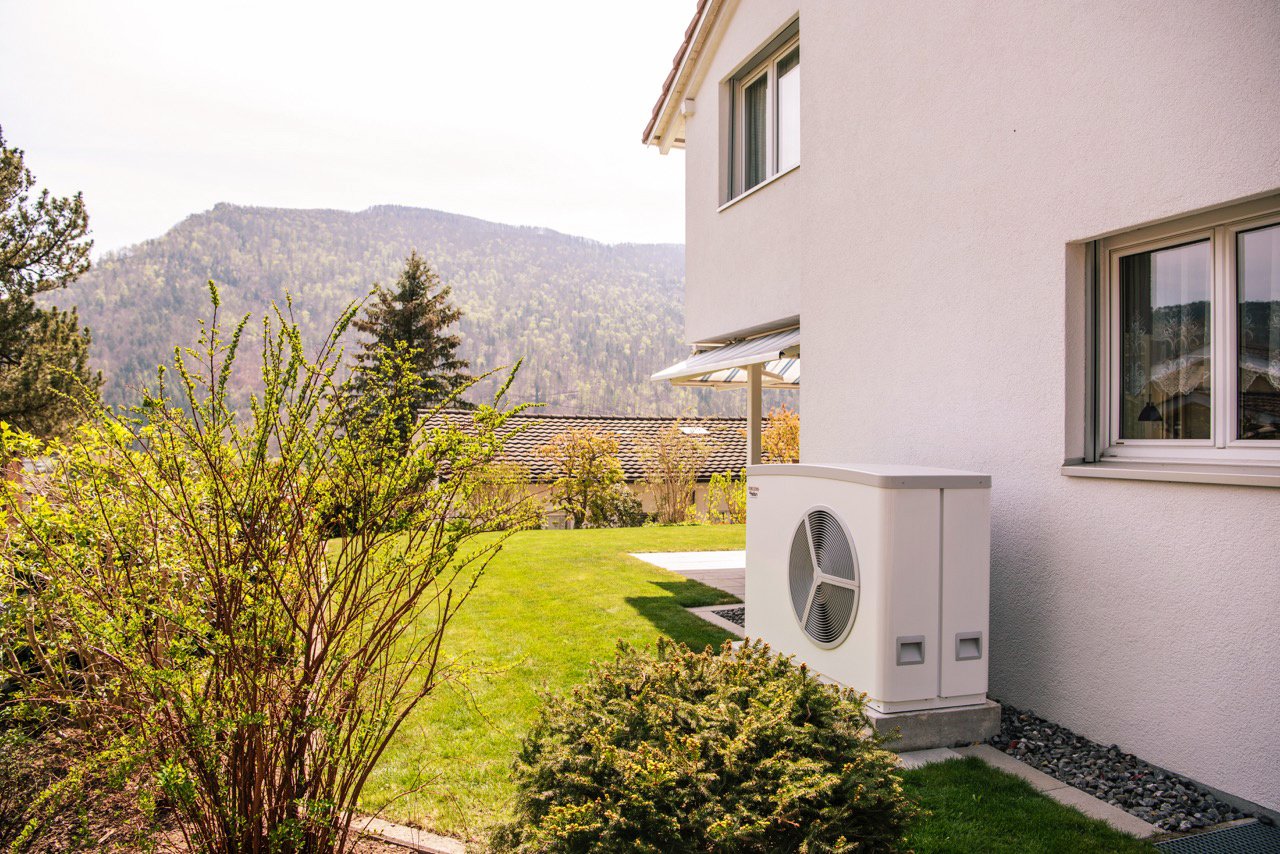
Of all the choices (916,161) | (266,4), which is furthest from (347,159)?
(916,161)

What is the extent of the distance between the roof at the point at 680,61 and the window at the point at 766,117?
102 cm

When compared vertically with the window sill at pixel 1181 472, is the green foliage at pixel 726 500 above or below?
below

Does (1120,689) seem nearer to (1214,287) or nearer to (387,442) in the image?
(1214,287)

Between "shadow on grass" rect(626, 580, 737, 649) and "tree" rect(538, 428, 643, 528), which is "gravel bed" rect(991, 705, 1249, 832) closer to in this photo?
"shadow on grass" rect(626, 580, 737, 649)

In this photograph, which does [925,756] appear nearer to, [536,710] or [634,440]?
[536,710]

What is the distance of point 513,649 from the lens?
784 centimetres

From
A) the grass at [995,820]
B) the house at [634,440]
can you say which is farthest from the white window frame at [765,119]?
the house at [634,440]

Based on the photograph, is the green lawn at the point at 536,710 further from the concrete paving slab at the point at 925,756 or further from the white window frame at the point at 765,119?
the white window frame at the point at 765,119

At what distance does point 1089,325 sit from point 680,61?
899 cm

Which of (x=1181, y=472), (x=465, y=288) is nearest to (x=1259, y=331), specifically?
(x=1181, y=472)

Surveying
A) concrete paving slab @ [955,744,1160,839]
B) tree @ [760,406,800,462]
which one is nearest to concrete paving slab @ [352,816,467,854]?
concrete paving slab @ [955,744,1160,839]

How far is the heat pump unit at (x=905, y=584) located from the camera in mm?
5188

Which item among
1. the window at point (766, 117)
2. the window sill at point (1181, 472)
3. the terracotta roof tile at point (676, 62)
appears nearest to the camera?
the window sill at point (1181, 472)

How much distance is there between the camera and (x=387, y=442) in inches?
140
